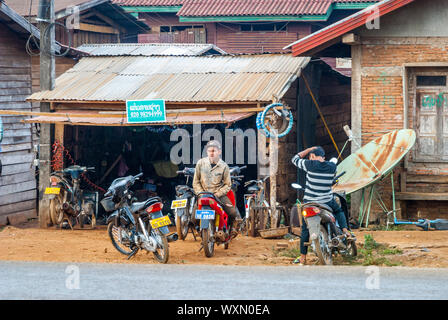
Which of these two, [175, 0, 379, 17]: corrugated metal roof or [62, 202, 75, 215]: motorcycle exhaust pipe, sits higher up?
[175, 0, 379, 17]: corrugated metal roof

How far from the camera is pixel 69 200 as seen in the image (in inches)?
658

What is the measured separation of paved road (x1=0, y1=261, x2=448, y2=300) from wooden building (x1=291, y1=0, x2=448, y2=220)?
5.90 meters

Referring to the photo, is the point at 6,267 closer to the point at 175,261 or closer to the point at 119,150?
the point at 175,261

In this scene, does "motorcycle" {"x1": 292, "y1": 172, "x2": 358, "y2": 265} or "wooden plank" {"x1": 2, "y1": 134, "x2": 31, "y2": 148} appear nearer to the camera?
"motorcycle" {"x1": 292, "y1": 172, "x2": 358, "y2": 265}

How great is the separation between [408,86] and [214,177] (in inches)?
211

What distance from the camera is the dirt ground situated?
11.3 m

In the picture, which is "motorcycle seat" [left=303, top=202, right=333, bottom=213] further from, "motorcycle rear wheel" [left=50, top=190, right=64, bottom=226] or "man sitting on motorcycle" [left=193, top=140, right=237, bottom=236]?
"motorcycle rear wheel" [left=50, top=190, right=64, bottom=226]

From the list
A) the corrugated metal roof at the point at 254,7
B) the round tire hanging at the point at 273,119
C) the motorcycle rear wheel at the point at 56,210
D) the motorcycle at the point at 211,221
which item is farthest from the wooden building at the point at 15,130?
the corrugated metal roof at the point at 254,7

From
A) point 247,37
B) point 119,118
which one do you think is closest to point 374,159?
point 119,118

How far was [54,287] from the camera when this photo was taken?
27.5 ft

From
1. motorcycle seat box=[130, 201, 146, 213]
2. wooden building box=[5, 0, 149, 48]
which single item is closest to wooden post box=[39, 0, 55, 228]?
motorcycle seat box=[130, 201, 146, 213]

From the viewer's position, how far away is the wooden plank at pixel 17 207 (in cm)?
1819

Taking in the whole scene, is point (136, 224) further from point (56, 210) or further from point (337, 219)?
point (56, 210)
